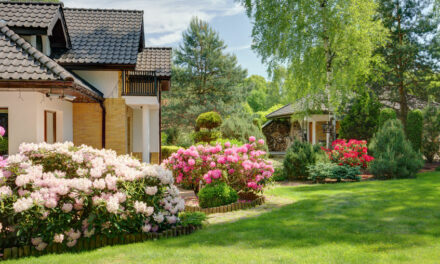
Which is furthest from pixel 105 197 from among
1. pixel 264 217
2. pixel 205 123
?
pixel 205 123

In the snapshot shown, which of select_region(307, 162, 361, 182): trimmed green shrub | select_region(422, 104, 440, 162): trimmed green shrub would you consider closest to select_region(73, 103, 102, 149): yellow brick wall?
select_region(307, 162, 361, 182): trimmed green shrub

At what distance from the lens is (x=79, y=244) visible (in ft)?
15.8

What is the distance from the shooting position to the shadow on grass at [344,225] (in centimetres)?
479

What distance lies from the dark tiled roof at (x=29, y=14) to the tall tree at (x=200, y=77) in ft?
67.6

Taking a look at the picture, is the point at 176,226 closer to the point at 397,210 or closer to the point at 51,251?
the point at 51,251

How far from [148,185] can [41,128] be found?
13.1ft

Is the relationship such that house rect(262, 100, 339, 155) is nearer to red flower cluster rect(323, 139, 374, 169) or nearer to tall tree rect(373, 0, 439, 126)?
tall tree rect(373, 0, 439, 126)

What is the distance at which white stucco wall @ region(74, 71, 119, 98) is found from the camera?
1191cm

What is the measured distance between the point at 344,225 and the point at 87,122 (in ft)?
30.1

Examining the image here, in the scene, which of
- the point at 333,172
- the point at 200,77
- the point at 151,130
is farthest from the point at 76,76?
the point at 200,77

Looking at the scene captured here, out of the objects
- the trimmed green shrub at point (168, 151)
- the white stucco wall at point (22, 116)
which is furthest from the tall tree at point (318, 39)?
the white stucco wall at point (22, 116)

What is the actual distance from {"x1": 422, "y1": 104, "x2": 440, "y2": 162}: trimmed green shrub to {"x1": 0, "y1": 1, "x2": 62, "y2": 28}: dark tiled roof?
17.4 m

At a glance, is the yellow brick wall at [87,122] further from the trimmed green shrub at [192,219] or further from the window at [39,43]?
the trimmed green shrub at [192,219]

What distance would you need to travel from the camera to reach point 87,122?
11.9 meters
